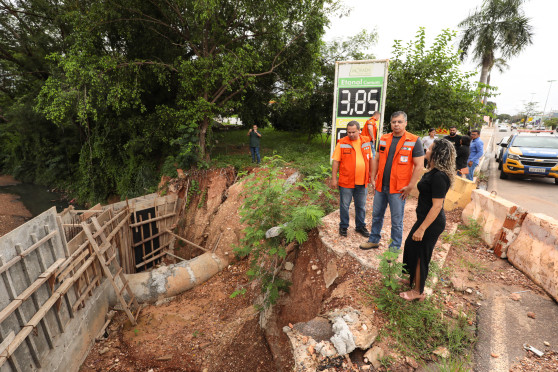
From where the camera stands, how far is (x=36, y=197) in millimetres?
19469

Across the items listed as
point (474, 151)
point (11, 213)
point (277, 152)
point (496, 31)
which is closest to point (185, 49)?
point (277, 152)

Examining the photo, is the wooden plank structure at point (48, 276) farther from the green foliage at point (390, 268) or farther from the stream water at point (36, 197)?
the stream water at point (36, 197)

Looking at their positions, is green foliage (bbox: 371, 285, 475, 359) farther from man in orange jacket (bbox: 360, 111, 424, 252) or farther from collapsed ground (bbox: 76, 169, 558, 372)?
man in orange jacket (bbox: 360, 111, 424, 252)

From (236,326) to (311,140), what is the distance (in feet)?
47.0

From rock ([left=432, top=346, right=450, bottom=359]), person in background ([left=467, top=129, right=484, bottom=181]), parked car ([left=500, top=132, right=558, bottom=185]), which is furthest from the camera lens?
parked car ([left=500, top=132, right=558, bottom=185])

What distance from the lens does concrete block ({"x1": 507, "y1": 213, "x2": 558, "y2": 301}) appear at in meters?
3.80

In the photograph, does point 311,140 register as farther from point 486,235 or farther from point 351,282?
point 351,282

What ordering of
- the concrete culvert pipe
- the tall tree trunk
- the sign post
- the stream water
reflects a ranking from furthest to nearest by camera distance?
the stream water
the tall tree trunk
the concrete culvert pipe
the sign post

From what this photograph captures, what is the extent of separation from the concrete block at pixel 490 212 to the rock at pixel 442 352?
2964 mm

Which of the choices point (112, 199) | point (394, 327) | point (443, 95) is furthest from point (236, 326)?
point (112, 199)

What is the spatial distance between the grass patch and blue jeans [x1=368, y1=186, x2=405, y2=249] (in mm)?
4513

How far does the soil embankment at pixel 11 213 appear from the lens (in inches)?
592

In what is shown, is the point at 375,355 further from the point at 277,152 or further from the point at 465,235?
the point at 277,152

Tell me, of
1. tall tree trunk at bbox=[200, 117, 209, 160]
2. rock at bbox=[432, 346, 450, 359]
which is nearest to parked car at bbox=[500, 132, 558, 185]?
rock at bbox=[432, 346, 450, 359]
